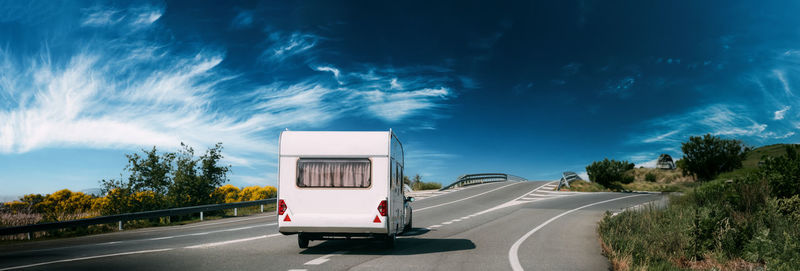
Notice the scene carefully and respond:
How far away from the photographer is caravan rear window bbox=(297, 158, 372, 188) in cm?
1050

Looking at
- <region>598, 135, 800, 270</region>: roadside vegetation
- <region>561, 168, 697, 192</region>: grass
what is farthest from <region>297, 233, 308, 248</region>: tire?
<region>561, 168, 697, 192</region>: grass

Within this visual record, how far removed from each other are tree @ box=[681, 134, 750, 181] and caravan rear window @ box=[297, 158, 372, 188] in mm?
50293

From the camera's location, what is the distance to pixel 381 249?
36.4ft

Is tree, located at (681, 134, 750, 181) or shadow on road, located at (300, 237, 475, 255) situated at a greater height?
tree, located at (681, 134, 750, 181)

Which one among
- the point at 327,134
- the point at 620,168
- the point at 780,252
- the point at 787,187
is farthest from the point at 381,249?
the point at 620,168

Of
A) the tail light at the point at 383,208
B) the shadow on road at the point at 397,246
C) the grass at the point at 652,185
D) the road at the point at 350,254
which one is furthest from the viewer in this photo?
the grass at the point at 652,185

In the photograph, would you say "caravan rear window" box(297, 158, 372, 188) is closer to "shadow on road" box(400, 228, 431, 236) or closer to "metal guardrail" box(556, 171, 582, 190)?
"shadow on road" box(400, 228, 431, 236)

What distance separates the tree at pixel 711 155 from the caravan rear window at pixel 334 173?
165 ft

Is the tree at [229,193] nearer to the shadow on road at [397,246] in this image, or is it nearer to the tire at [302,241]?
the shadow on road at [397,246]

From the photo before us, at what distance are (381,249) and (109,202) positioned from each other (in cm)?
2480

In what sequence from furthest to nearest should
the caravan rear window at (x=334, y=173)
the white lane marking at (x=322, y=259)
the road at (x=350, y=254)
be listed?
the caravan rear window at (x=334, y=173), the white lane marking at (x=322, y=259), the road at (x=350, y=254)

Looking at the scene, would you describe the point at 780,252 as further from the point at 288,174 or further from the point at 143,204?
the point at 143,204

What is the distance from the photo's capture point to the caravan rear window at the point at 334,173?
1050cm

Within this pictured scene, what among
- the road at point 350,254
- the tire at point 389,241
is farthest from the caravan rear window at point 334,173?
the road at point 350,254
